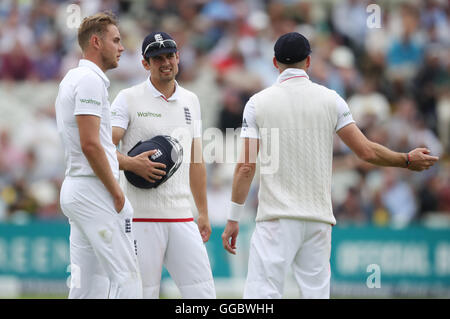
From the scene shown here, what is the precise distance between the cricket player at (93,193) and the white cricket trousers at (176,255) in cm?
64

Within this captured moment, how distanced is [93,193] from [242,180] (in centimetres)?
125

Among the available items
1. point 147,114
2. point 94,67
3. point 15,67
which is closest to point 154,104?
point 147,114

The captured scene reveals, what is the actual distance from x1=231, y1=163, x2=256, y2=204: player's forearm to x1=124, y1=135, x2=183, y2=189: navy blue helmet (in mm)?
556

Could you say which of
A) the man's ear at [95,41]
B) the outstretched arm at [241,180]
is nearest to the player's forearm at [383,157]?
the outstretched arm at [241,180]

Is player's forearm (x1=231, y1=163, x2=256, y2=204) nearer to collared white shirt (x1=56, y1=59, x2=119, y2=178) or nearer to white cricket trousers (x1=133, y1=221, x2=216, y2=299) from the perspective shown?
white cricket trousers (x1=133, y1=221, x2=216, y2=299)

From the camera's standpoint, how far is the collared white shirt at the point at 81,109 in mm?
5871

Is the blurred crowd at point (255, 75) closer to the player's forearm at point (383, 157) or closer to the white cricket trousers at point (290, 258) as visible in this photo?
the player's forearm at point (383, 157)

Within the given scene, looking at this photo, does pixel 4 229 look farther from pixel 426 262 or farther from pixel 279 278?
pixel 279 278

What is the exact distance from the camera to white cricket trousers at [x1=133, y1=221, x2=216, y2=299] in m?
6.73

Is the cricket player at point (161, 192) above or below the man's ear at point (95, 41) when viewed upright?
below

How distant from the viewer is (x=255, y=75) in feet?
48.8

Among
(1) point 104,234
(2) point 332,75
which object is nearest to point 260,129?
(1) point 104,234

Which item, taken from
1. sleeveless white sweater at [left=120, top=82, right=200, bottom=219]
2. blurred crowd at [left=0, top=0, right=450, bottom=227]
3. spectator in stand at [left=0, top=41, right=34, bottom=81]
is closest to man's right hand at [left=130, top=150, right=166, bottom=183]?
sleeveless white sweater at [left=120, top=82, right=200, bottom=219]

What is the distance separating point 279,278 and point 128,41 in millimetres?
10287
